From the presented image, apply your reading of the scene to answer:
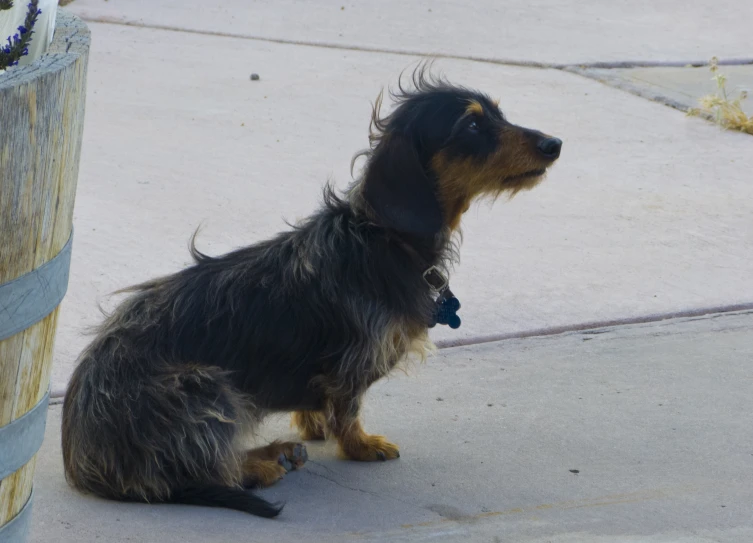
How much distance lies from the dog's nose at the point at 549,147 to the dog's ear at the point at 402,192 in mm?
431

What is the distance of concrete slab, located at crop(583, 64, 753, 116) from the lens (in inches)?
330

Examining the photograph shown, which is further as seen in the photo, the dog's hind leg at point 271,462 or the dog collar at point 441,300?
the dog collar at point 441,300

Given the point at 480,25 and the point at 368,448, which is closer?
the point at 368,448

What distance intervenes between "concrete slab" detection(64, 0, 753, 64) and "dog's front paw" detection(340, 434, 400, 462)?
5.93 m

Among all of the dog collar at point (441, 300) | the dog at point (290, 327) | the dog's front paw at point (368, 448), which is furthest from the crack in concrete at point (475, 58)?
the dog's front paw at point (368, 448)

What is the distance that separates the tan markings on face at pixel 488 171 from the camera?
3936mm

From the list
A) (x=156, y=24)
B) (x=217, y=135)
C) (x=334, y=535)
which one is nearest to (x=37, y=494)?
(x=334, y=535)

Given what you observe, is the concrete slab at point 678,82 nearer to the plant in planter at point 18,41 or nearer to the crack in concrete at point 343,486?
the crack in concrete at point 343,486

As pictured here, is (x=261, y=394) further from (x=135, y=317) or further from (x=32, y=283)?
(x=32, y=283)

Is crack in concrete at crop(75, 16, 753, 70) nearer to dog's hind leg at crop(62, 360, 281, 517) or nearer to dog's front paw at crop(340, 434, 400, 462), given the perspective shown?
dog's front paw at crop(340, 434, 400, 462)

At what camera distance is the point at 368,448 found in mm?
3982

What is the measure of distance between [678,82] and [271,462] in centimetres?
610

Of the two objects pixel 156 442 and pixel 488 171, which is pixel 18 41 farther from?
pixel 488 171

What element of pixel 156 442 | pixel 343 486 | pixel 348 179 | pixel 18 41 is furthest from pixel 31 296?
pixel 348 179
